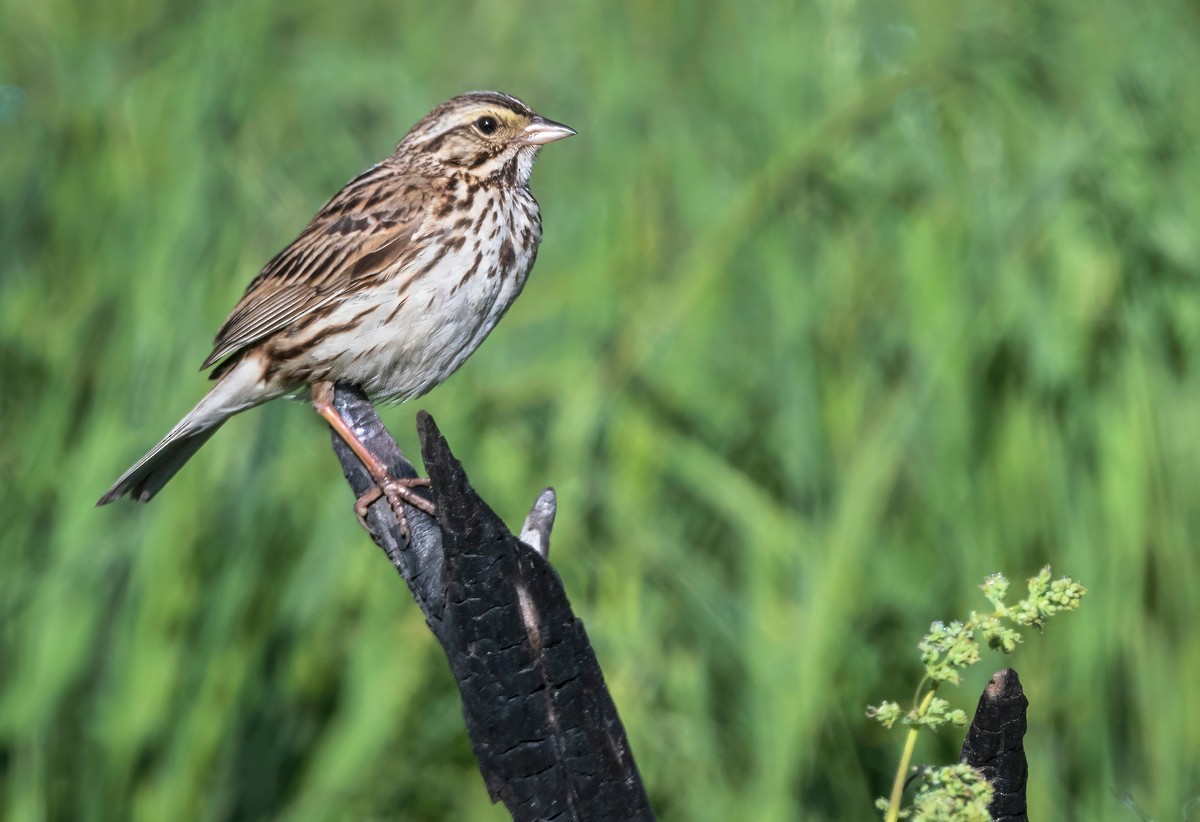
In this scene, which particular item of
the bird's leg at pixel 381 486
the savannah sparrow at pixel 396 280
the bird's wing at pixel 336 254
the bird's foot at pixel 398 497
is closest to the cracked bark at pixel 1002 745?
the bird's leg at pixel 381 486

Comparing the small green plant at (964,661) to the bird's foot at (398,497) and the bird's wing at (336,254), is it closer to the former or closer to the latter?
the bird's foot at (398,497)

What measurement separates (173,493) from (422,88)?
218cm

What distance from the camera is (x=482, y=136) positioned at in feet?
12.5

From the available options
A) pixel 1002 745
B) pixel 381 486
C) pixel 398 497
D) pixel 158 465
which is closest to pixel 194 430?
pixel 158 465

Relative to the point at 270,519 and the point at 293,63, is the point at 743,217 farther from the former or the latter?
the point at 293,63

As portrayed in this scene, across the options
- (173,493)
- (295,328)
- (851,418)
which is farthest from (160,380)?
(851,418)

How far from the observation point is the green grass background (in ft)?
12.8

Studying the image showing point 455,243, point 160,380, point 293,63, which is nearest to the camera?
point 455,243

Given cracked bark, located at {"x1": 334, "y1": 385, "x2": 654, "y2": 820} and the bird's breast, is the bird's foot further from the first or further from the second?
the bird's breast

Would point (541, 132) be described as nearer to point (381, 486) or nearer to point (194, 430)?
point (194, 430)

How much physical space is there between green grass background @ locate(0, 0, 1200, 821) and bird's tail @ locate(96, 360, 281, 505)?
0.93 feet

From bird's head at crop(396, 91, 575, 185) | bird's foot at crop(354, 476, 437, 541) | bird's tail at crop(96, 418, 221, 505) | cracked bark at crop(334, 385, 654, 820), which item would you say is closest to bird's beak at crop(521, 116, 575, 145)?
bird's head at crop(396, 91, 575, 185)

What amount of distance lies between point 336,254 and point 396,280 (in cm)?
26

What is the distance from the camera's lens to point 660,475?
14.5 feet
